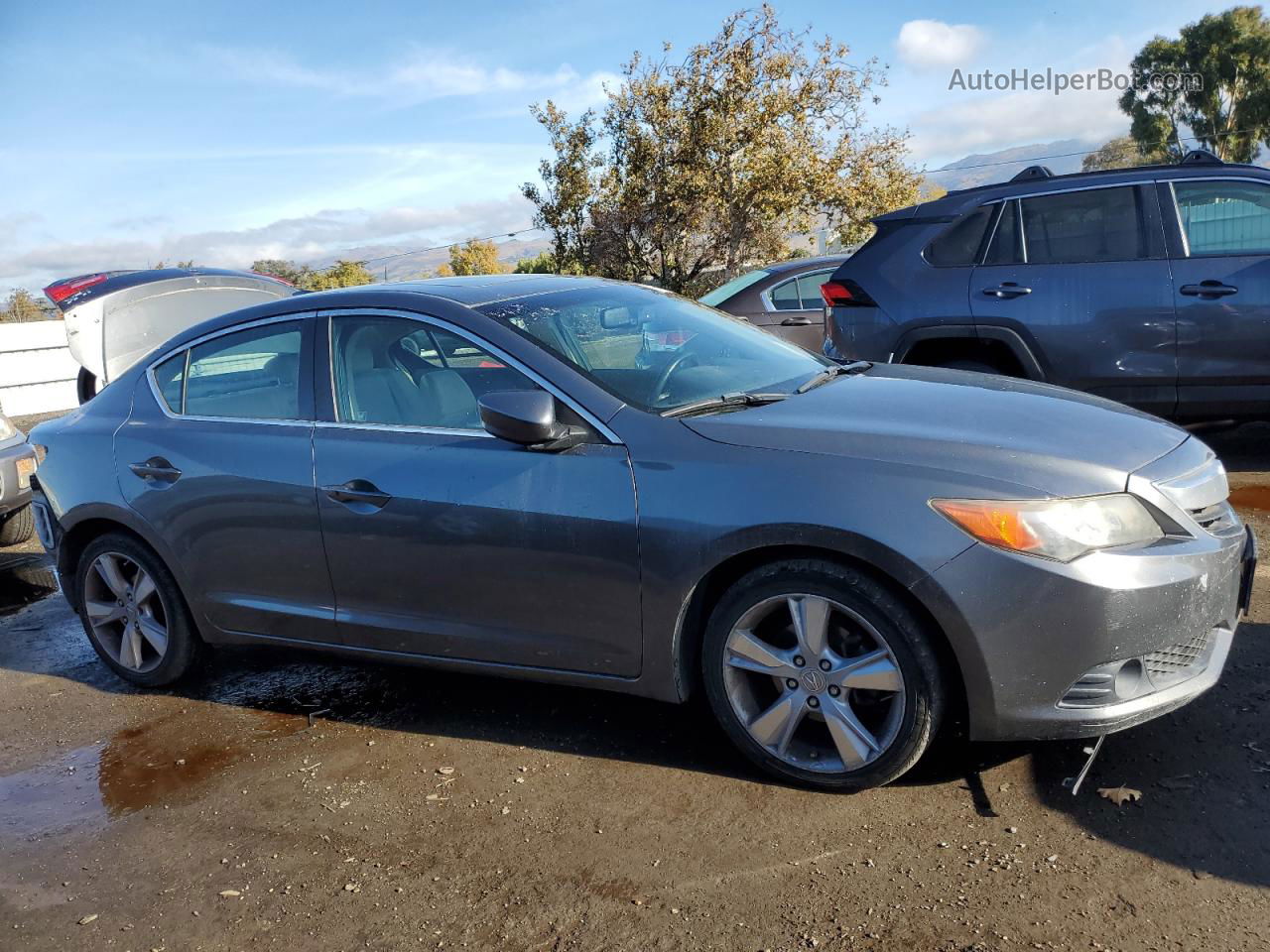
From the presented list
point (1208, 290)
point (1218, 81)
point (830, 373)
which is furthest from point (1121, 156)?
point (830, 373)

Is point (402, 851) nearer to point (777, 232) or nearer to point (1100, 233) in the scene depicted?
point (1100, 233)

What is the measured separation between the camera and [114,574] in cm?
477

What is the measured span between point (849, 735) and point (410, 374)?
2.04 meters

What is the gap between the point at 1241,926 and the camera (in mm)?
2531

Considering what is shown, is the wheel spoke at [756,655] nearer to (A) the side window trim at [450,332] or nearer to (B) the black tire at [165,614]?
(A) the side window trim at [450,332]

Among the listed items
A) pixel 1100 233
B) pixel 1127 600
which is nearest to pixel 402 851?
pixel 1127 600

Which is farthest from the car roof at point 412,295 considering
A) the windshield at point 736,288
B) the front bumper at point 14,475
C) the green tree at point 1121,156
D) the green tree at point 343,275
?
the green tree at point 1121,156

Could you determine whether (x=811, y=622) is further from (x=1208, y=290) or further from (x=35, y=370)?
(x=35, y=370)

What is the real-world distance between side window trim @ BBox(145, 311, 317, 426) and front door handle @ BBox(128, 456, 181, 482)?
20cm

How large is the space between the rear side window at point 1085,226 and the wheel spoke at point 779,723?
4.27 meters

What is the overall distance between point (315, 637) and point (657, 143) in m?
18.0

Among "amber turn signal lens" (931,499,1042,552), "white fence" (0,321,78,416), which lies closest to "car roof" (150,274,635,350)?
"amber turn signal lens" (931,499,1042,552)

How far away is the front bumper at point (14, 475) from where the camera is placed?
24.5 feet

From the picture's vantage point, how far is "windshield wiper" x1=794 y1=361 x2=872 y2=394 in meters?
3.95
